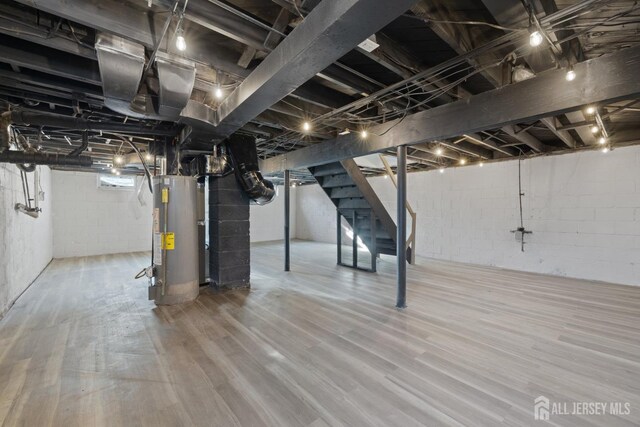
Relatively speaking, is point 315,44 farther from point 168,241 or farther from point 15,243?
point 15,243

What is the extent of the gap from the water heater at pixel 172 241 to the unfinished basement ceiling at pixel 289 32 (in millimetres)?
636

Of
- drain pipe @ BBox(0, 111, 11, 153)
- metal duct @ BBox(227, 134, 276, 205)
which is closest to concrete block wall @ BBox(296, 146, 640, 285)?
metal duct @ BBox(227, 134, 276, 205)

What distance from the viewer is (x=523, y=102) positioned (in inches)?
89.7

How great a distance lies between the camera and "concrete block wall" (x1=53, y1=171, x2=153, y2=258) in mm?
6316

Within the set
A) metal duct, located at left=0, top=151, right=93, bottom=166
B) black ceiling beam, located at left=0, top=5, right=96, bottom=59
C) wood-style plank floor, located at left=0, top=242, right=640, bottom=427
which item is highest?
black ceiling beam, located at left=0, top=5, right=96, bottom=59

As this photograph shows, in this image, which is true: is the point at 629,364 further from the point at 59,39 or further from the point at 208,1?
the point at 59,39

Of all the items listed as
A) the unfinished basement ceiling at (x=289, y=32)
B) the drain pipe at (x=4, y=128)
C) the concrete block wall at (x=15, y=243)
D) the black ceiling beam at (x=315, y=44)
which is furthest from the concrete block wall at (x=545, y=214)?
the concrete block wall at (x=15, y=243)

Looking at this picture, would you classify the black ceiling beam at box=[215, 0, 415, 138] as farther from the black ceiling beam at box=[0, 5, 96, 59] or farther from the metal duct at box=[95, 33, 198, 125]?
the black ceiling beam at box=[0, 5, 96, 59]

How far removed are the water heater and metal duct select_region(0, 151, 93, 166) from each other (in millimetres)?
1017

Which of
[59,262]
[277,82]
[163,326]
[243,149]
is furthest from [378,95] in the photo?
[59,262]

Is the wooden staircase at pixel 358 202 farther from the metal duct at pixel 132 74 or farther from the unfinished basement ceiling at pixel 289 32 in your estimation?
the metal duct at pixel 132 74

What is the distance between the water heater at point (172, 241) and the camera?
3215mm

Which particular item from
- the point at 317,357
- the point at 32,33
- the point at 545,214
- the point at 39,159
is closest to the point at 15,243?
the point at 39,159

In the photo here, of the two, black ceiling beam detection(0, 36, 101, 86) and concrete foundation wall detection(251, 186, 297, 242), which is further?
concrete foundation wall detection(251, 186, 297, 242)
